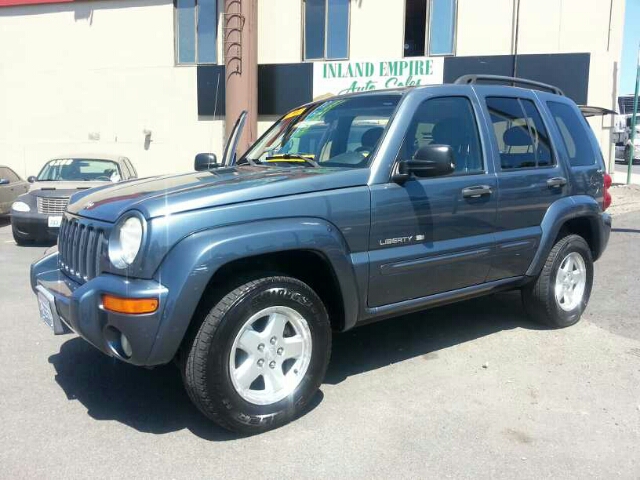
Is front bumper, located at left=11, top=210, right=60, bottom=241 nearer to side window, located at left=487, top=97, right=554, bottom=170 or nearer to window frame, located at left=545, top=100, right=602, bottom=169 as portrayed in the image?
side window, located at left=487, top=97, right=554, bottom=170

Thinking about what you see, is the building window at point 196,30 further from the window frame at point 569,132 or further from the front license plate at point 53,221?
the window frame at point 569,132

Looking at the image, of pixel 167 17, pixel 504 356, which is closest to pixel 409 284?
pixel 504 356

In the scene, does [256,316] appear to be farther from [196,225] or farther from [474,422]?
[474,422]

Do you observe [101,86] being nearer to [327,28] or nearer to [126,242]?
[327,28]

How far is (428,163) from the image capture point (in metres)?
3.68

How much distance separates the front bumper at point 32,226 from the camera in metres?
9.02

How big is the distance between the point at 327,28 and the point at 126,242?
14.6 meters

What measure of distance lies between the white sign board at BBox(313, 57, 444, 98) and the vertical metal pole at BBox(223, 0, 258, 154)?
186cm

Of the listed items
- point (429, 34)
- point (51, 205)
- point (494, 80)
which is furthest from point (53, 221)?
point (429, 34)

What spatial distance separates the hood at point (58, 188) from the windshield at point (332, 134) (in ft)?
17.0

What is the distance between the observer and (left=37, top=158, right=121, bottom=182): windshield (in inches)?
392

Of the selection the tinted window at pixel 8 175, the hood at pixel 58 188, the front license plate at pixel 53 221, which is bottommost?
the front license plate at pixel 53 221

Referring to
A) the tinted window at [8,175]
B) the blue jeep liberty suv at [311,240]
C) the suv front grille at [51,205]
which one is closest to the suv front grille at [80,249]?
the blue jeep liberty suv at [311,240]

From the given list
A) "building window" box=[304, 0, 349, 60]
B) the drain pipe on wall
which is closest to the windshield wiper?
the drain pipe on wall
